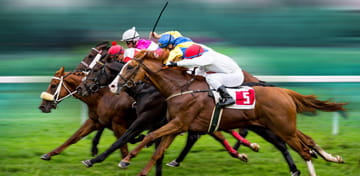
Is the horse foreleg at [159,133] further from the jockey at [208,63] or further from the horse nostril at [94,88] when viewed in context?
the horse nostril at [94,88]

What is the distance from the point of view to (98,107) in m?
6.25

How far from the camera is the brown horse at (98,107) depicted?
20.2ft

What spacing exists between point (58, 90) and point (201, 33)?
3.72 meters

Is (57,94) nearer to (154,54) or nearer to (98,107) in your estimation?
(98,107)

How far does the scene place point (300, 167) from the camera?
6270 mm

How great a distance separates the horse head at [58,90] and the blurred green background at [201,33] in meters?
2.89

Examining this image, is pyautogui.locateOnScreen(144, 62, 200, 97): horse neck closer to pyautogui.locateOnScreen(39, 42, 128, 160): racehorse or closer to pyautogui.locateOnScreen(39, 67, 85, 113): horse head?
pyautogui.locateOnScreen(39, 42, 128, 160): racehorse

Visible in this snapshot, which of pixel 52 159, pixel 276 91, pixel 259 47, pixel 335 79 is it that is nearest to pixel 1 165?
pixel 52 159

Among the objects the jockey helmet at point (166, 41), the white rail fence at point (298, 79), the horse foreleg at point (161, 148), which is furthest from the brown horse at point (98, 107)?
the white rail fence at point (298, 79)

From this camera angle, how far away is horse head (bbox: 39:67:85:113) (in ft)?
20.7

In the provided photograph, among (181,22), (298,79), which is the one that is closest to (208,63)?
(298,79)

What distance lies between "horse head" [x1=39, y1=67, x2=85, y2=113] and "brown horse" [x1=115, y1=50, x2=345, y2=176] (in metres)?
1.24

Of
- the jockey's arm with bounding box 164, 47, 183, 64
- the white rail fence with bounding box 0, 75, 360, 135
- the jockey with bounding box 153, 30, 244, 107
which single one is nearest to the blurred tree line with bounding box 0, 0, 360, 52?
the white rail fence with bounding box 0, 75, 360, 135

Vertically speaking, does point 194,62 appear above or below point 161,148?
above
